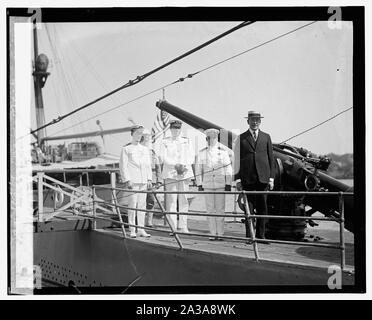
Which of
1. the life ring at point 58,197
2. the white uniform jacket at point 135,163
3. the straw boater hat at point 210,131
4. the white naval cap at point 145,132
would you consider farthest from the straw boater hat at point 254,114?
the life ring at point 58,197

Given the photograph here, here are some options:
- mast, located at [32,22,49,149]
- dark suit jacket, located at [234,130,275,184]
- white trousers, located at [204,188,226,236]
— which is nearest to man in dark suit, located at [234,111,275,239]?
dark suit jacket, located at [234,130,275,184]

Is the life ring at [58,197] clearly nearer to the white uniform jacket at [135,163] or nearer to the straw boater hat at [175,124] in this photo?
the white uniform jacket at [135,163]

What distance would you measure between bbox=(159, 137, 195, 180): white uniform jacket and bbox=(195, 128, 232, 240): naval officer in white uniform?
0.10 metres

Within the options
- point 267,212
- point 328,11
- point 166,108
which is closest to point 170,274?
point 267,212

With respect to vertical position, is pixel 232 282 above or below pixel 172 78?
below

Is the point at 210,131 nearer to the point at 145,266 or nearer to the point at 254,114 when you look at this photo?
the point at 254,114

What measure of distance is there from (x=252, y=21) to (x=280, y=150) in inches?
54.0

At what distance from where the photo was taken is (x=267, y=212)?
6.56 meters

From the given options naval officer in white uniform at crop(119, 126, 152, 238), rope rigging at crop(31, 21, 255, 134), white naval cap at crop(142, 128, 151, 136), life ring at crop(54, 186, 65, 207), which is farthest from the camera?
life ring at crop(54, 186, 65, 207)

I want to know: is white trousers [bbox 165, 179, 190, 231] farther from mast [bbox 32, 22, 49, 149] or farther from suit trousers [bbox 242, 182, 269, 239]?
mast [bbox 32, 22, 49, 149]

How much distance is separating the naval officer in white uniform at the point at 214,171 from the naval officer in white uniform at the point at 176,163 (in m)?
0.12

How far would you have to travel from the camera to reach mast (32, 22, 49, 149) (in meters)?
6.09

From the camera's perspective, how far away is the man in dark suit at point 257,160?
6.21 m
